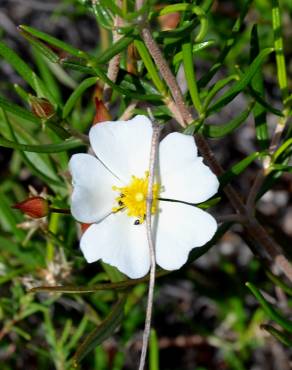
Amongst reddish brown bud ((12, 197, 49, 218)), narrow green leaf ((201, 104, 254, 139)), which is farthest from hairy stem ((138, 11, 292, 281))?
reddish brown bud ((12, 197, 49, 218))

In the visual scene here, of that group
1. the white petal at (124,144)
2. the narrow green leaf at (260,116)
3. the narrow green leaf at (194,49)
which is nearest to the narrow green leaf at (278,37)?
the narrow green leaf at (260,116)

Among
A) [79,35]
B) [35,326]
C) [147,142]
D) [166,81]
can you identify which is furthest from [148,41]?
[79,35]

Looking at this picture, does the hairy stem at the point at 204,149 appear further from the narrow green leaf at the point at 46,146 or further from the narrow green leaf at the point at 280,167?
the narrow green leaf at the point at 46,146

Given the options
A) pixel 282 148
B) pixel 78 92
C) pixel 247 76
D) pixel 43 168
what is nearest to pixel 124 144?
pixel 78 92

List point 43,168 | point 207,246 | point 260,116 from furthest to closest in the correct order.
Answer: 1. point 43,168
2. point 260,116
3. point 207,246

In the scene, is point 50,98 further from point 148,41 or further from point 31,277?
point 31,277

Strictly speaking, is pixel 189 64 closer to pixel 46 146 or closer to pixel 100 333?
pixel 46 146
